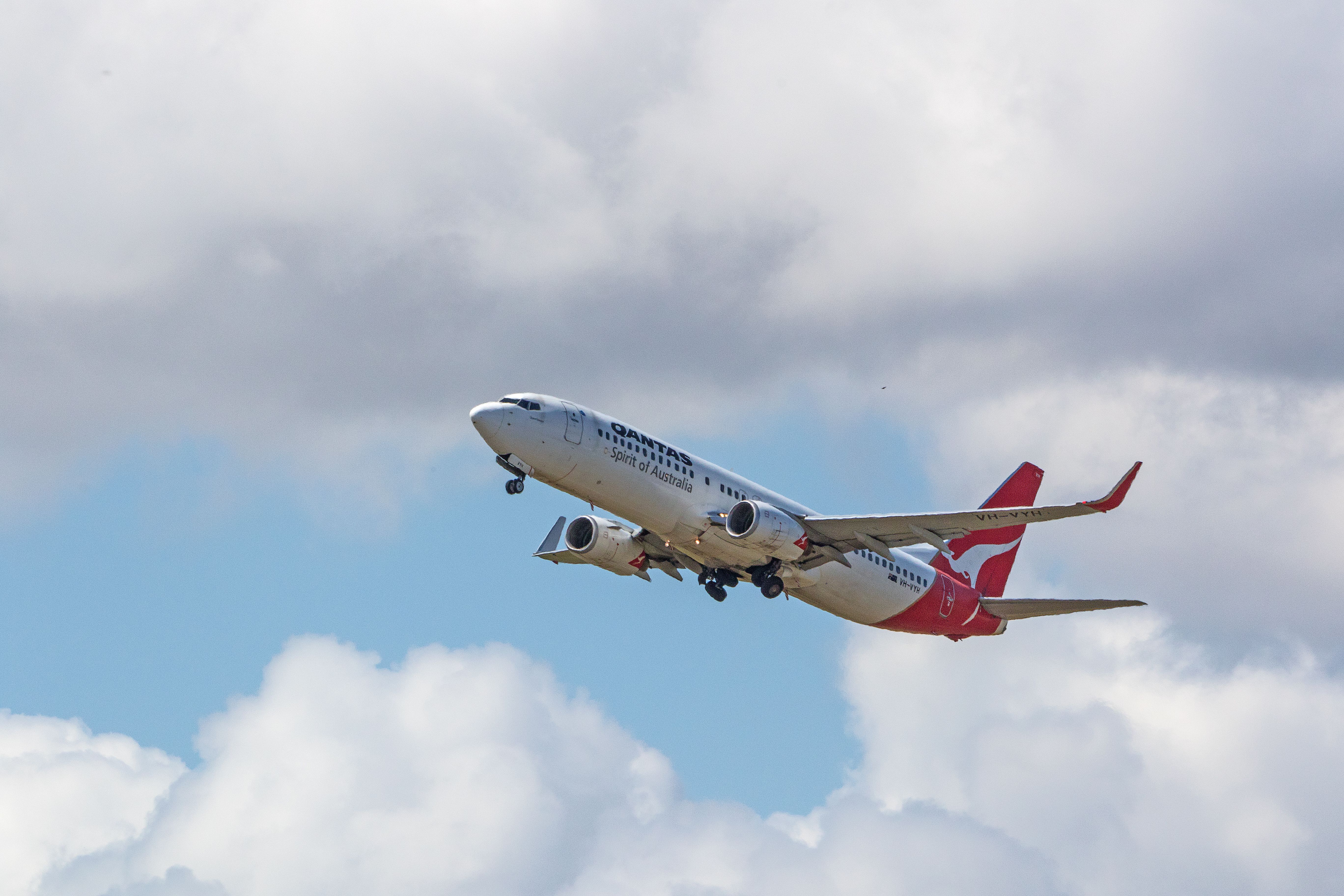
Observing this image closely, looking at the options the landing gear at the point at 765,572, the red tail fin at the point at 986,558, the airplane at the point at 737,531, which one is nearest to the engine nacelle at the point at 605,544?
the airplane at the point at 737,531

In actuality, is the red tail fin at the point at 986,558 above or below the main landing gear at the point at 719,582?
above

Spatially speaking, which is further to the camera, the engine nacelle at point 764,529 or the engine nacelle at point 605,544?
the engine nacelle at point 605,544

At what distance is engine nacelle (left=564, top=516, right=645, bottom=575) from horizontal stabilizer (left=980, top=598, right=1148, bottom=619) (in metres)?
17.7

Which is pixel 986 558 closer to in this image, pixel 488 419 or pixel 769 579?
pixel 769 579

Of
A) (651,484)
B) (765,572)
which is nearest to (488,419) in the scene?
(651,484)

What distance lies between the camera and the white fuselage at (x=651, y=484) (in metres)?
61.1

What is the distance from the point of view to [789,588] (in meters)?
69.8

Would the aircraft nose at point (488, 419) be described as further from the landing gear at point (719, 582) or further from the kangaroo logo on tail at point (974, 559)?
the kangaroo logo on tail at point (974, 559)

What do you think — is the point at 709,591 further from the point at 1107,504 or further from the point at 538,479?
the point at 1107,504

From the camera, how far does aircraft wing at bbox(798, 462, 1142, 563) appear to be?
202ft

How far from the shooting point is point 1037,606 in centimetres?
7581

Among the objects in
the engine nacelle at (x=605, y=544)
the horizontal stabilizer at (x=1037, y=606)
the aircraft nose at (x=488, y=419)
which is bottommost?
the aircraft nose at (x=488, y=419)

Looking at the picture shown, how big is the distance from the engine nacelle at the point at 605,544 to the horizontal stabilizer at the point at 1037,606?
58.1 ft

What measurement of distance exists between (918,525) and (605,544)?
48.8 feet
